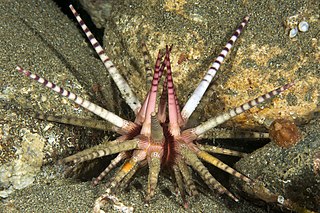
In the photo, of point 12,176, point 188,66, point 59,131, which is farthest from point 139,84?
point 12,176

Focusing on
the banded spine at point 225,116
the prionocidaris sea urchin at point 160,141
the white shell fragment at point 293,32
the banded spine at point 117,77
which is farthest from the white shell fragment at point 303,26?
the banded spine at point 117,77

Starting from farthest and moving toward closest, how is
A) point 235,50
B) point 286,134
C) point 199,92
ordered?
1. point 235,50
2. point 199,92
3. point 286,134

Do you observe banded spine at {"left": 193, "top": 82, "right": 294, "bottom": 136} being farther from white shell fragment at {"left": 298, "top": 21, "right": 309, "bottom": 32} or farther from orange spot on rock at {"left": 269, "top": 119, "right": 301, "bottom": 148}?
white shell fragment at {"left": 298, "top": 21, "right": 309, "bottom": 32}

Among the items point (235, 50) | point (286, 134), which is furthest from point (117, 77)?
point (286, 134)

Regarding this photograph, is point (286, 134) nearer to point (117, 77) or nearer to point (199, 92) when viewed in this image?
point (199, 92)

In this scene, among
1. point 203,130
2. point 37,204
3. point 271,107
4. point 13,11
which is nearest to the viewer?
point 37,204

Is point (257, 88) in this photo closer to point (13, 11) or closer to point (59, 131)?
point (59, 131)

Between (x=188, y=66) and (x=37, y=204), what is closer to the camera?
(x=37, y=204)

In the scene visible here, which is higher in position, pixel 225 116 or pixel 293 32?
pixel 293 32

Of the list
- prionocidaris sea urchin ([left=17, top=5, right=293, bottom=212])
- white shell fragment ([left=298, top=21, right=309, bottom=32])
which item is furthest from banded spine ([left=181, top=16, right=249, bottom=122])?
white shell fragment ([left=298, top=21, right=309, bottom=32])
